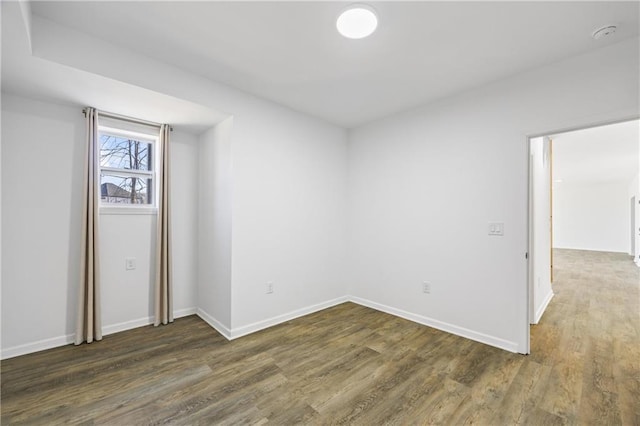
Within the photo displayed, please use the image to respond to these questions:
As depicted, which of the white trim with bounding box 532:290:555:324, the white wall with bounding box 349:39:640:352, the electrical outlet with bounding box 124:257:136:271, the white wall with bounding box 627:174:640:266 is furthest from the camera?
the white wall with bounding box 627:174:640:266

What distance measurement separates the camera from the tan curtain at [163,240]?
321 centimetres

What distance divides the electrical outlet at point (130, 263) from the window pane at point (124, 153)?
3.49ft

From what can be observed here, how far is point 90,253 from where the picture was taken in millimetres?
2725

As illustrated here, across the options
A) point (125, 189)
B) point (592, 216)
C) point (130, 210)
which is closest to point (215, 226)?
point (130, 210)

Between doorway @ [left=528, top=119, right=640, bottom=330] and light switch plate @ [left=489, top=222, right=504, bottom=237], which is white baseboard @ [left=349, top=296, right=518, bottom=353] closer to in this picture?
doorway @ [left=528, top=119, right=640, bottom=330]

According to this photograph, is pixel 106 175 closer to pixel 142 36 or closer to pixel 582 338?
pixel 142 36

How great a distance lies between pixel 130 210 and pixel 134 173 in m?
0.46

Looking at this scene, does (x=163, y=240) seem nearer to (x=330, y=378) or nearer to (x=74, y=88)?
(x=74, y=88)

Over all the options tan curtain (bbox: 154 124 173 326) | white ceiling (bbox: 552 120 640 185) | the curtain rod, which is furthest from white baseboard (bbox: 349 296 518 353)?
the curtain rod

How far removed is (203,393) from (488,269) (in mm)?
2800

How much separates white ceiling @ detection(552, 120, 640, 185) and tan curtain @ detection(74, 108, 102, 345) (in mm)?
5593

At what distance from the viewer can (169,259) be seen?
10.8ft

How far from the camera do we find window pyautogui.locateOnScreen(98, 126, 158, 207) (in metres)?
3.06

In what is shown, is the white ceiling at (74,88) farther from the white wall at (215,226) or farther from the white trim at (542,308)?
the white trim at (542,308)
